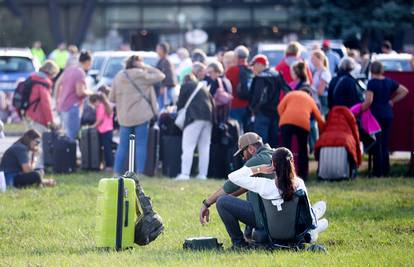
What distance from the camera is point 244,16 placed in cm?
5991

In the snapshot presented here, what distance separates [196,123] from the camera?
1973 centimetres

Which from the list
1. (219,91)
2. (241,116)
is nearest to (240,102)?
(241,116)

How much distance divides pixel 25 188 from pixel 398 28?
30.0 metres

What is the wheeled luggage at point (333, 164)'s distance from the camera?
19500 millimetres

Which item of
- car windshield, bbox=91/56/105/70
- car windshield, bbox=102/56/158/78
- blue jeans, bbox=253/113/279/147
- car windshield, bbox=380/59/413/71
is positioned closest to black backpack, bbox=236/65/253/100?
blue jeans, bbox=253/113/279/147

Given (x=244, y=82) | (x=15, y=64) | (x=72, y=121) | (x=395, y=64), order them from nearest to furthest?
(x=244, y=82) < (x=72, y=121) < (x=395, y=64) < (x=15, y=64)

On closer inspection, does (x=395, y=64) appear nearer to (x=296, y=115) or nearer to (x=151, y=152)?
(x=151, y=152)

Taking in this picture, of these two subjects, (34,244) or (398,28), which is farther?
(398,28)

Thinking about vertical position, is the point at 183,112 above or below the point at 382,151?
above

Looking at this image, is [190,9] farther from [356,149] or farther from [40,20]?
[356,149]

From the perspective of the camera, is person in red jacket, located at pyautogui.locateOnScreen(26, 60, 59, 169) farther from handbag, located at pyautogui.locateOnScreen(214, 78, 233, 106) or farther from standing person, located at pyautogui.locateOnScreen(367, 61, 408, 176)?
standing person, located at pyautogui.locateOnScreen(367, 61, 408, 176)

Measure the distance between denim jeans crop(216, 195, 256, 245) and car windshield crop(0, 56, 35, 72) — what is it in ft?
74.9

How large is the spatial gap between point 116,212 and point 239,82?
29.3 feet

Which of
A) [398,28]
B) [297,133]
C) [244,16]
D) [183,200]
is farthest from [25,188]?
[244,16]
